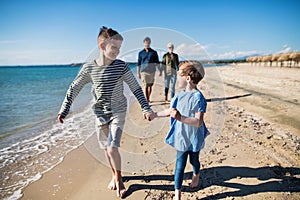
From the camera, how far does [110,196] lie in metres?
2.64

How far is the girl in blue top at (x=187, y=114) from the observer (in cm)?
213

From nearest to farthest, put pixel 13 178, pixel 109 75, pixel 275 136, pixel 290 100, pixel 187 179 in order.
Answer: pixel 109 75
pixel 187 179
pixel 13 178
pixel 275 136
pixel 290 100

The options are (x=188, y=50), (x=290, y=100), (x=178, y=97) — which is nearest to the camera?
(x=178, y=97)

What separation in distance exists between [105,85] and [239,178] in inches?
84.9

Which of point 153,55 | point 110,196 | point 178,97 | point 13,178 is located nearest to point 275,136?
point 178,97

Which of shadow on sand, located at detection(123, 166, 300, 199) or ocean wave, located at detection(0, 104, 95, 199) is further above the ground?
shadow on sand, located at detection(123, 166, 300, 199)

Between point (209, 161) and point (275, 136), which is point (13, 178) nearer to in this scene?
point (209, 161)

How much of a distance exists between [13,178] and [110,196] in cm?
174

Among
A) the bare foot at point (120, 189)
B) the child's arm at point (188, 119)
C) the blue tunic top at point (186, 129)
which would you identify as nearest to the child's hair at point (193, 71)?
the blue tunic top at point (186, 129)

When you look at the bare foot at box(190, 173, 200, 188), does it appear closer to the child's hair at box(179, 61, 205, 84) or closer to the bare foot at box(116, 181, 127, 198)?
the bare foot at box(116, 181, 127, 198)

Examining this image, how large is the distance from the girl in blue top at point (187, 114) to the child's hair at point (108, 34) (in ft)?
2.65

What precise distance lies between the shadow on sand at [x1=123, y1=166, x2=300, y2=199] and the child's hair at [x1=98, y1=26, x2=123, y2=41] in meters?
1.92

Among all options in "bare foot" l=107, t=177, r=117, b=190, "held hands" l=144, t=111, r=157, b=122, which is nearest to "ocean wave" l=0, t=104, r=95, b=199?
Result: "bare foot" l=107, t=177, r=117, b=190

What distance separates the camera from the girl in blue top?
2.13 m
